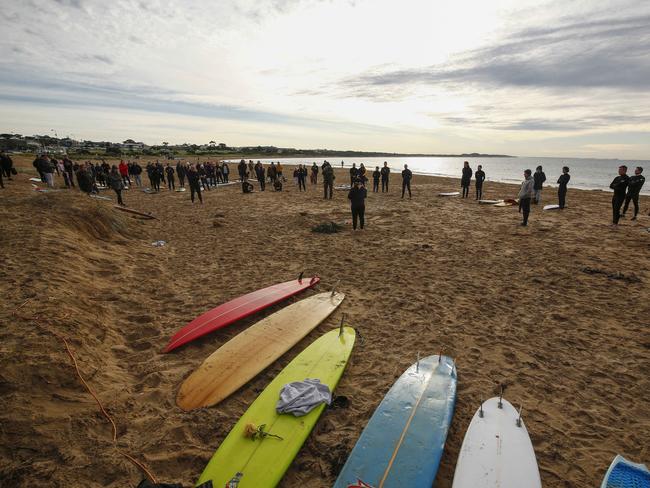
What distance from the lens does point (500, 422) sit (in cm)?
353

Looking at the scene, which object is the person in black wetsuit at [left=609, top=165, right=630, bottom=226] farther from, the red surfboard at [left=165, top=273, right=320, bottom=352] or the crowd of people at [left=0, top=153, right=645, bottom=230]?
the red surfboard at [left=165, top=273, right=320, bottom=352]

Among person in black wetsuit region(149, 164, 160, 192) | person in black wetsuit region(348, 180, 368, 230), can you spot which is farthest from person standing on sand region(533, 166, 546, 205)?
person in black wetsuit region(149, 164, 160, 192)

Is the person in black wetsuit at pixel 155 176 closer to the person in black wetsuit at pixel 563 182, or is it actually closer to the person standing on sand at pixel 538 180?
the person standing on sand at pixel 538 180

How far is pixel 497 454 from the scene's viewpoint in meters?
3.20

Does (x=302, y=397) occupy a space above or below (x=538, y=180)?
below

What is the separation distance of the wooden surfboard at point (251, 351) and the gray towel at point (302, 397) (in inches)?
26.4

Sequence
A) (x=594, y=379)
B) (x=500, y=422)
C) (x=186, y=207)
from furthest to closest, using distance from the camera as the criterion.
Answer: (x=186, y=207)
(x=594, y=379)
(x=500, y=422)

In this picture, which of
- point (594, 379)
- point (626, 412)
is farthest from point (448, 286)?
point (626, 412)

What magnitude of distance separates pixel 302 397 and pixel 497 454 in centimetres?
203

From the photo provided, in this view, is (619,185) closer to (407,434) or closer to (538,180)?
(538,180)

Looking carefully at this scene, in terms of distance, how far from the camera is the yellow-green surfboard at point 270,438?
9.76 feet

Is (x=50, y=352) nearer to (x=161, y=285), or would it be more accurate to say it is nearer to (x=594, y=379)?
(x=161, y=285)

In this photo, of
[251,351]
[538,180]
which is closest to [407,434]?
[251,351]

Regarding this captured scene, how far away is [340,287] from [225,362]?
10.5 feet
